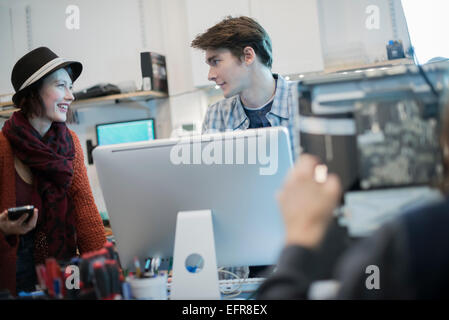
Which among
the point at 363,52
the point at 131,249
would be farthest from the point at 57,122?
the point at 363,52

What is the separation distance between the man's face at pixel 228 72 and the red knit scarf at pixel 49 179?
0.74 metres

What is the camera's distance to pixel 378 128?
64cm

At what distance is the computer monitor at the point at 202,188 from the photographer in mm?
916

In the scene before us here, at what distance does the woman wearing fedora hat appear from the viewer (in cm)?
145

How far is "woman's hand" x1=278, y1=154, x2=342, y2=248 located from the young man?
3.86 ft

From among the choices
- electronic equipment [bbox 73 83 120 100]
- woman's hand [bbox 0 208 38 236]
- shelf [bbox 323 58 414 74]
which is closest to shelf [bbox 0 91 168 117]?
electronic equipment [bbox 73 83 120 100]

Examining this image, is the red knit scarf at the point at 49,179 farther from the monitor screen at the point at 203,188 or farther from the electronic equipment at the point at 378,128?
the electronic equipment at the point at 378,128

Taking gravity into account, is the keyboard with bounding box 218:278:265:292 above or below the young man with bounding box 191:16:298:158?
below

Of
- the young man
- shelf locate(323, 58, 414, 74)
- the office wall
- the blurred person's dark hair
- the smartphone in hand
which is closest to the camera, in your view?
the blurred person's dark hair

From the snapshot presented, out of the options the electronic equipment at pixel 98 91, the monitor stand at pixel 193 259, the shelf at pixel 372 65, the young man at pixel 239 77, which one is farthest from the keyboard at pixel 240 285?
the electronic equipment at pixel 98 91

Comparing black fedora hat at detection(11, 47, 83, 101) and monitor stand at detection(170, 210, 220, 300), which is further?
black fedora hat at detection(11, 47, 83, 101)

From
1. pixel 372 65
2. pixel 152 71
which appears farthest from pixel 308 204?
pixel 152 71

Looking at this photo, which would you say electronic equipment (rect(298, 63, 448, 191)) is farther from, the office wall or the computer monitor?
the office wall
